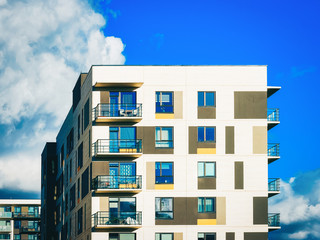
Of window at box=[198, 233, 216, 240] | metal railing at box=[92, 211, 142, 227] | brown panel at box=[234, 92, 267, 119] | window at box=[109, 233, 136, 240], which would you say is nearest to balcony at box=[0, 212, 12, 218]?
metal railing at box=[92, 211, 142, 227]

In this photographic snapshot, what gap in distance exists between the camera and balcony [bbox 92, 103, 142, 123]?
206ft

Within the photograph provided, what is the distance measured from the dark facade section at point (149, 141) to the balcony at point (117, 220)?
5.41 meters

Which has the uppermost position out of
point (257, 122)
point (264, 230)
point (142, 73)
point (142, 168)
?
point (142, 73)

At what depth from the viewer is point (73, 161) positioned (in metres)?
77.6

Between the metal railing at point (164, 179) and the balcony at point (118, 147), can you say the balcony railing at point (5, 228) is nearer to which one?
the balcony at point (118, 147)

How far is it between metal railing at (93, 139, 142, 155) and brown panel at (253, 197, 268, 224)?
10741mm

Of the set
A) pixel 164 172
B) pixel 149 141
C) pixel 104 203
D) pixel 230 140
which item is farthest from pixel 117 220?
pixel 230 140

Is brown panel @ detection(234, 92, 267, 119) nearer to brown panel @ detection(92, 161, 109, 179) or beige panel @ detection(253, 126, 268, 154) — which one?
beige panel @ detection(253, 126, 268, 154)

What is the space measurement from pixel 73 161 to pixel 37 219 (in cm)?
8139

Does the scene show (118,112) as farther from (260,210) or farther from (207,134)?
(260,210)

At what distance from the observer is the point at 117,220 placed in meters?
61.7

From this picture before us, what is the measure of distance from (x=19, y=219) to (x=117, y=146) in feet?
321

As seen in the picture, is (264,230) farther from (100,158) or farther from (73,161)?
(73,161)

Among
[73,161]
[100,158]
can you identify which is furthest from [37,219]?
[100,158]
